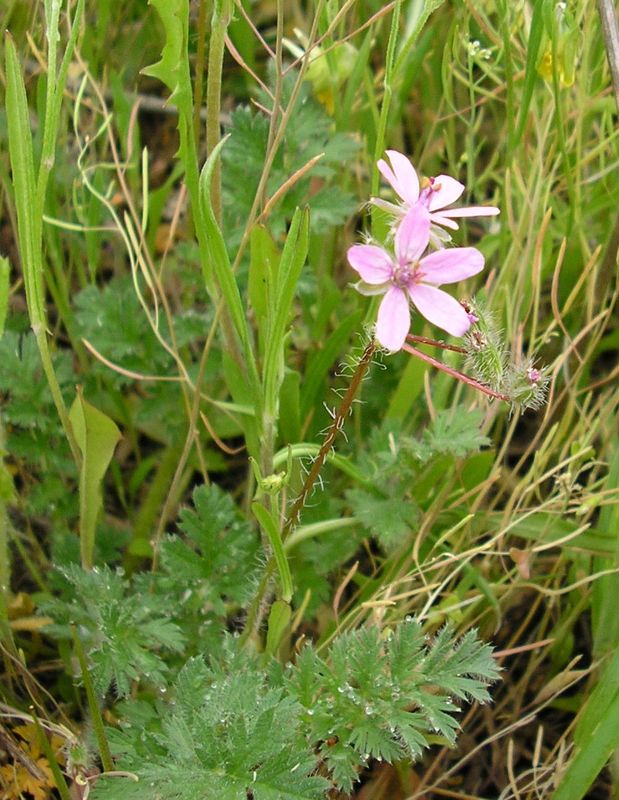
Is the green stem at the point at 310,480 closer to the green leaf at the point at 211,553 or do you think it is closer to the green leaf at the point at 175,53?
the green leaf at the point at 211,553

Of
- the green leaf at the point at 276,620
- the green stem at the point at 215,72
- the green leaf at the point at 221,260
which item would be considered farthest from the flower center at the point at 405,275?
the green leaf at the point at 276,620

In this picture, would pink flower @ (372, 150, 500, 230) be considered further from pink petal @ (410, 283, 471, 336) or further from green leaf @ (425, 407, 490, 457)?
green leaf @ (425, 407, 490, 457)

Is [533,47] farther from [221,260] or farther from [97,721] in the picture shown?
[97,721]

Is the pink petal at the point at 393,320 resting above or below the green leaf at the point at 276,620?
above

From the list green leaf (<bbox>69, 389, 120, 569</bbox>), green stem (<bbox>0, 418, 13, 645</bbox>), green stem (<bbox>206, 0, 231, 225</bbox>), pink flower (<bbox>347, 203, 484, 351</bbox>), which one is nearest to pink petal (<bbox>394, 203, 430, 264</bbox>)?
pink flower (<bbox>347, 203, 484, 351</bbox>)

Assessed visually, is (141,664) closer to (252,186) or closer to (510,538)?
(510,538)

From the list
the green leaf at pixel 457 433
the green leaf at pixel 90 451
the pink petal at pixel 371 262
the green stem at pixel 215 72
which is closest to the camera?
the pink petal at pixel 371 262

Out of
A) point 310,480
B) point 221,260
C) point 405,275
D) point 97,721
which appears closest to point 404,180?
point 405,275

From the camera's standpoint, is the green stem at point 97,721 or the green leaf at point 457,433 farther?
the green leaf at point 457,433
